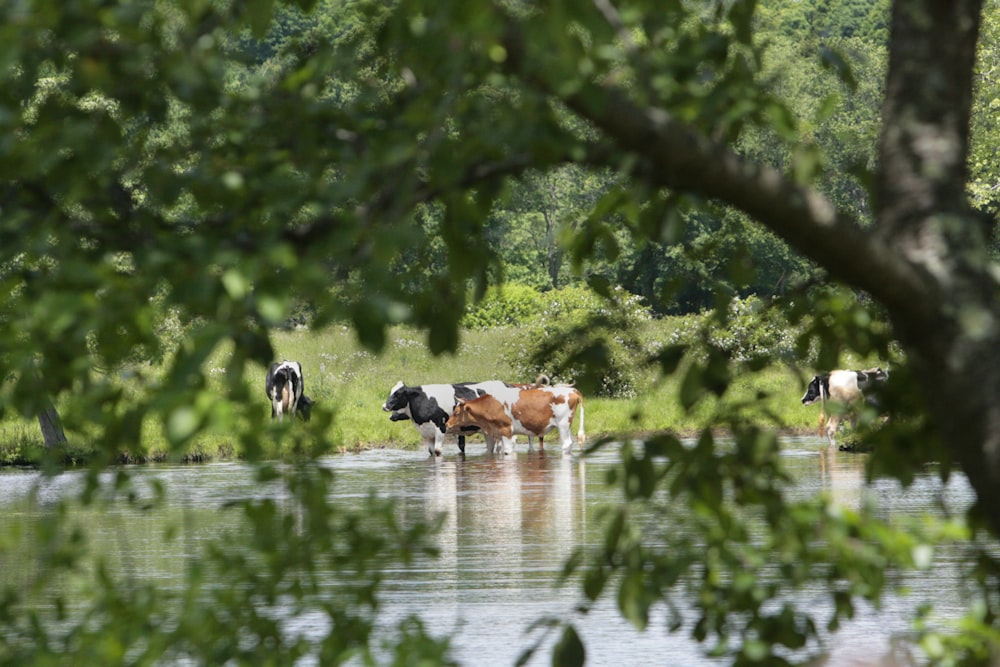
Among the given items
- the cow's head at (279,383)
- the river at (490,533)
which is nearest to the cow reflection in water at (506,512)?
the river at (490,533)

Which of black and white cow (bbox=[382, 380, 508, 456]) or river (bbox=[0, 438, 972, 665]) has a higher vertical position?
black and white cow (bbox=[382, 380, 508, 456])

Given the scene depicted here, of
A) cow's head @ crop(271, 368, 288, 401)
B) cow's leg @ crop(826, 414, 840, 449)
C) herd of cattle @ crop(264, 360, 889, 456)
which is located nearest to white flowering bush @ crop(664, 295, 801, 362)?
cow's leg @ crop(826, 414, 840, 449)

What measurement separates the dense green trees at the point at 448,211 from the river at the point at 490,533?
0.25 metres

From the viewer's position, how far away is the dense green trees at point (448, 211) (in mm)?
2748

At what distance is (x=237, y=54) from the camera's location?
3270 millimetres

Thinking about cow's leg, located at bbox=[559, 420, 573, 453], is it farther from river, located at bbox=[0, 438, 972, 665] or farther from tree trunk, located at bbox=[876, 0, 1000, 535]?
tree trunk, located at bbox=[876, 0, 1000, 535]

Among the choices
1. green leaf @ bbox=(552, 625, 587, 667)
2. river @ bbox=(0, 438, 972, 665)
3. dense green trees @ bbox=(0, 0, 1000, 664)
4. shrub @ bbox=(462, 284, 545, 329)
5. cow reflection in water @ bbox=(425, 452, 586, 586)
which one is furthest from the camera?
shrub @ bbox=(462, 284, 545, 329)

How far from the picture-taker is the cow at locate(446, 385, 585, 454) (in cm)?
2641

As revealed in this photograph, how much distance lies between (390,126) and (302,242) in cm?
34

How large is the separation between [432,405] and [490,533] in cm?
1269

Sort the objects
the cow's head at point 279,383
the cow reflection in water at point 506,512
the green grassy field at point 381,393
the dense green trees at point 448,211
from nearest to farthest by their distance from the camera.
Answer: the dense green trees at point 448,211 < the cow reflection in water at point 506,512 < the green grassy field at point 381,393 < the cow's head at point 279,383

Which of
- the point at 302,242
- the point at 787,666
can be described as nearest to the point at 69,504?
the point at 302,242

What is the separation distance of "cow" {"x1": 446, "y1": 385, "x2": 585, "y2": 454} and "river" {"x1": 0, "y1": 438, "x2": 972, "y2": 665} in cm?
106

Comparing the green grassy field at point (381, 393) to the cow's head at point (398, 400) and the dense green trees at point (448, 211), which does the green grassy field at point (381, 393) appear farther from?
the dense green trees at point (448, 211)
